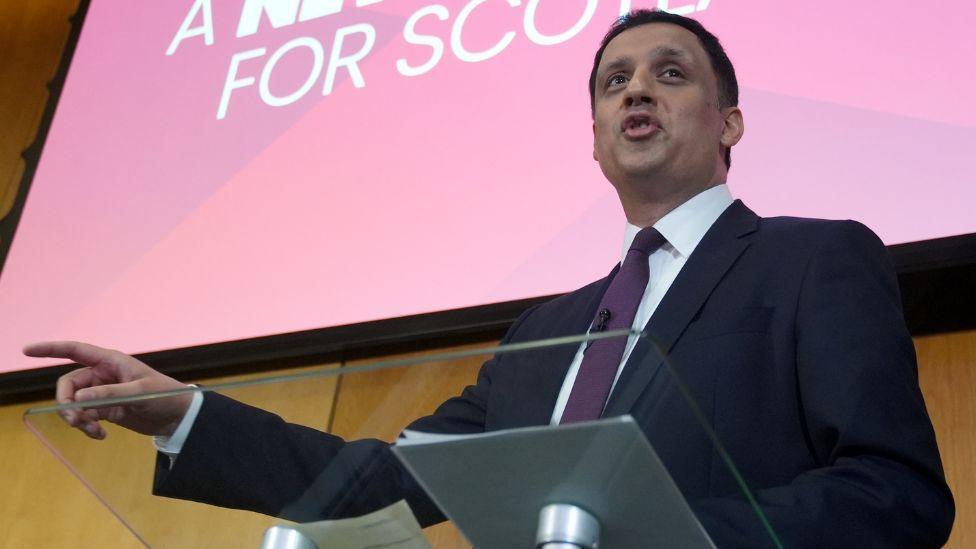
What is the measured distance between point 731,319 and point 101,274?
2.06 metres

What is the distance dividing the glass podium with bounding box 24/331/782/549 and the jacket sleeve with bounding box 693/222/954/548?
0.24 ft

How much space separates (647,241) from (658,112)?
25cm

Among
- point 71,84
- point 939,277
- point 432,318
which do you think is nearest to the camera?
point 939,277

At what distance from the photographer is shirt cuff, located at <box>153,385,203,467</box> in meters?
1.10

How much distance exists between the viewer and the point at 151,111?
130 inches

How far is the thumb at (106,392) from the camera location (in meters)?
1.04

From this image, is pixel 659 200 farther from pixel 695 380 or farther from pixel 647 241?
pixel 695 380

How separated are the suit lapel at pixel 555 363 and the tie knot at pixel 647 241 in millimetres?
124

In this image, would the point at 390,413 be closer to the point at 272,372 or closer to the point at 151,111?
the point at 272,372

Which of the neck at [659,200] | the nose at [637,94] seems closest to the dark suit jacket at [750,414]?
the neck at [659,200]

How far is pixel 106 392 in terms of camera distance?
3.48 feet

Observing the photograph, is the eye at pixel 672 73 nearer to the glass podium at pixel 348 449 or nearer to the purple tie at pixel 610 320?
the purple tie at pixel 610 320

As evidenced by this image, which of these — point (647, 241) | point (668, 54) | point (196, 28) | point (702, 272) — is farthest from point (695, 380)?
point (196, 28)

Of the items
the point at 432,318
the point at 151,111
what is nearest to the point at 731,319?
the point at 432,318
